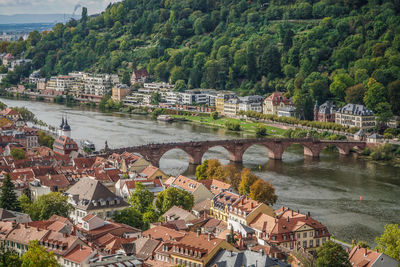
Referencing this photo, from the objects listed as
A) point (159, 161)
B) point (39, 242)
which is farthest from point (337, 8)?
point (39, 242)

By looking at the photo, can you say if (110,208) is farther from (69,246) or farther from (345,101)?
(345,101)

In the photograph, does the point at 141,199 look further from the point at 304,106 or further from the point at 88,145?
the point at 304,106

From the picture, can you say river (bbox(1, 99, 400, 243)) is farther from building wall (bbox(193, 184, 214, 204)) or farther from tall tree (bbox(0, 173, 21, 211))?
tall tree (bbox(0, 173, 21, 211))

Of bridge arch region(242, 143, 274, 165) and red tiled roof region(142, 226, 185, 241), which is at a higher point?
red tiled roof region(142, 226, 185, 241)

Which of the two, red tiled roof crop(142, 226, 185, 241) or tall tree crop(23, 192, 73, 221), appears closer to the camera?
red tiled roof crop(142, 226, 185, 241)

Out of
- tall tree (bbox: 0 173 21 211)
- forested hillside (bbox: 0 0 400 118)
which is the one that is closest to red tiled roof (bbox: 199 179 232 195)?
tall tree (bbox: 0 173 21 211)

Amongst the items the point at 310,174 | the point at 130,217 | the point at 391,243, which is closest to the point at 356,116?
the point at 310,174

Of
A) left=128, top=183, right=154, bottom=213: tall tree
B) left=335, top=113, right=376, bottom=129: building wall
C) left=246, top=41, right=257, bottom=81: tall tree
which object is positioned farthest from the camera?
left=246, top=41, right=257, bottom=81: tall tree
